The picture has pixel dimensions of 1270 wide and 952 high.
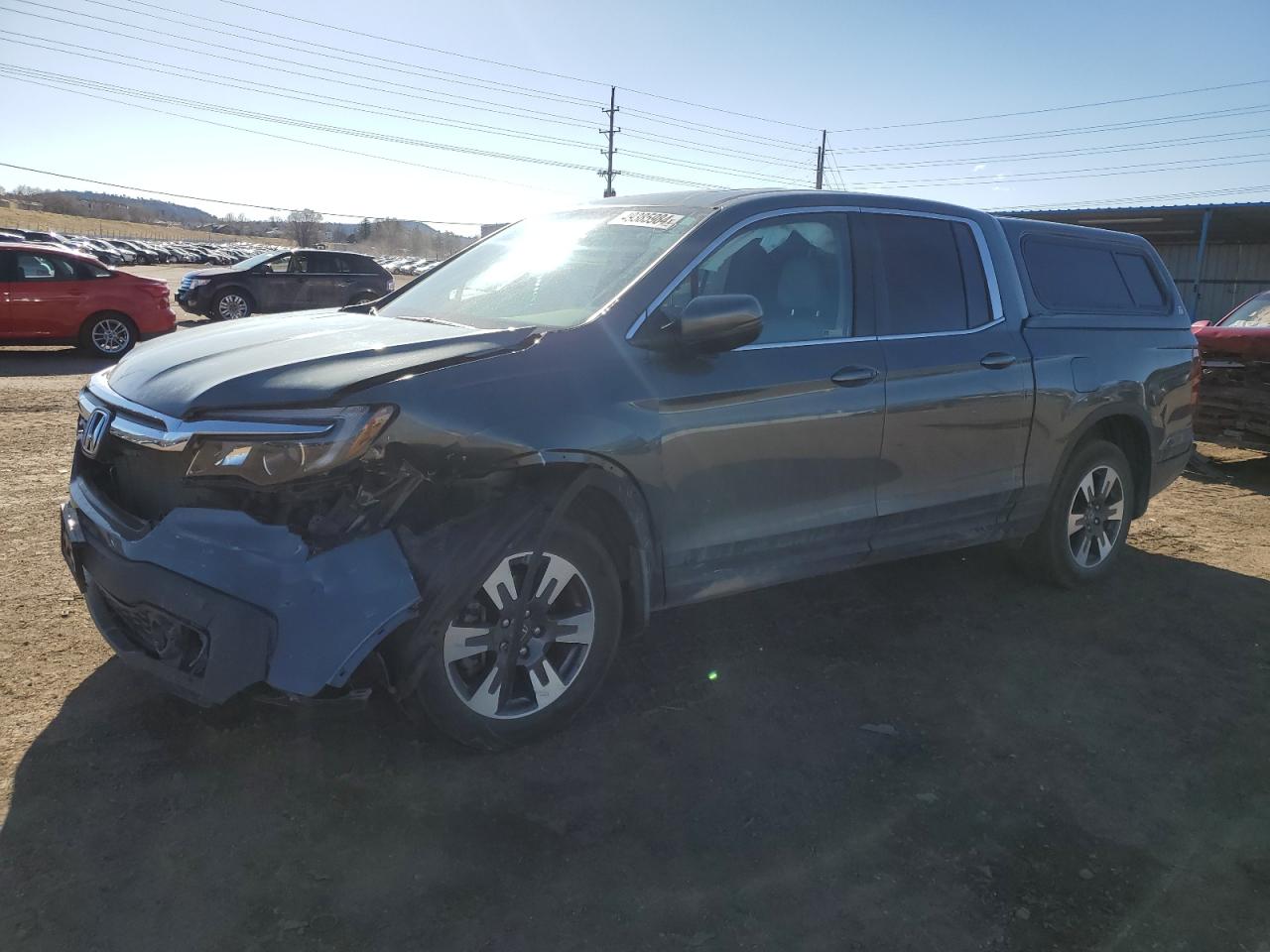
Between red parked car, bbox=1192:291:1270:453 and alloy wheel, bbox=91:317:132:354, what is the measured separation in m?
13.2

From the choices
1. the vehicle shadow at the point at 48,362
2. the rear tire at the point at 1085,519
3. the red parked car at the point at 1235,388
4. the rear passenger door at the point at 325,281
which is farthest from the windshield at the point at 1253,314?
the rear passenger door at the point at 325,281

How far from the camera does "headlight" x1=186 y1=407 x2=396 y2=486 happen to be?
8.70 feet

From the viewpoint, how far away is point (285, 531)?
2.64 meters

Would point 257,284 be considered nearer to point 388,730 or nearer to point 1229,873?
point 388,730

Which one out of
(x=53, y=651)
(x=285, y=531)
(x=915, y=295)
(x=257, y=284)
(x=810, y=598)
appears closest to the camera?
(x=285, y=531)

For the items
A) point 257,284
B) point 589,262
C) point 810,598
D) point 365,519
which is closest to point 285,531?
point 365,519

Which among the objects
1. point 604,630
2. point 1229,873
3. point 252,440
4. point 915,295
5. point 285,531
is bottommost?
point 1229,873

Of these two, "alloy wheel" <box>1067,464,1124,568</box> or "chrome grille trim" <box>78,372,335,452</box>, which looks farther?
"alloy wheel" <box>1067,464,1124,568</box>

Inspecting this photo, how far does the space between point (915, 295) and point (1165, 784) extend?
2185 millimetres

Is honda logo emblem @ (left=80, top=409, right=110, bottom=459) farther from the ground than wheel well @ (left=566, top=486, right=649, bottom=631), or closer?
farther from the ground

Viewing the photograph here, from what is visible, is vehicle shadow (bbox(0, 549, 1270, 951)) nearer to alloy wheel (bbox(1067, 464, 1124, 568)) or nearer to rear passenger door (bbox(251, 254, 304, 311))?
alloy wheel (bbox(1067, 464, 1124, 568))

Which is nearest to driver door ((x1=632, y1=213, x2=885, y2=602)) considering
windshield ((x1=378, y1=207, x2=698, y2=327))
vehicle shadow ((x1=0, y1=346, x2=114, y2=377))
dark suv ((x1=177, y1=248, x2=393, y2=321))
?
windshield ((x1=378, y1=207, x2=698, y2=327))

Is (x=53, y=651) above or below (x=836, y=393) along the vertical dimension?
below

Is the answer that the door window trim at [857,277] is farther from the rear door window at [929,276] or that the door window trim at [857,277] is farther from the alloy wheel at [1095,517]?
the alloy wheel at [1095,517]
